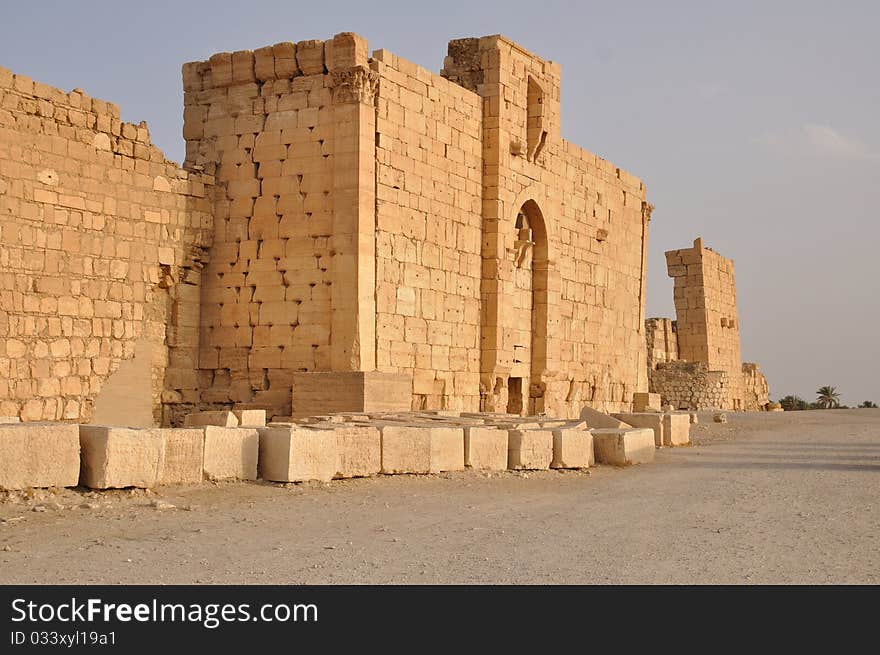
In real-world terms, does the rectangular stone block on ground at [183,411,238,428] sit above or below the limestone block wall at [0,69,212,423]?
below

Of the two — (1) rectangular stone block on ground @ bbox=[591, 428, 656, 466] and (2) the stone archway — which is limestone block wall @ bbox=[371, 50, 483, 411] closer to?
(2) the stone archway

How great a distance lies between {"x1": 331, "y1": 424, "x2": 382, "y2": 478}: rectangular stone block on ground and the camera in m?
9.62

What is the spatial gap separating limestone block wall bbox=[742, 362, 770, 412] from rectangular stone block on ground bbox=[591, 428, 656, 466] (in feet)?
83.3

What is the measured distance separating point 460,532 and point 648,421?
9.71m

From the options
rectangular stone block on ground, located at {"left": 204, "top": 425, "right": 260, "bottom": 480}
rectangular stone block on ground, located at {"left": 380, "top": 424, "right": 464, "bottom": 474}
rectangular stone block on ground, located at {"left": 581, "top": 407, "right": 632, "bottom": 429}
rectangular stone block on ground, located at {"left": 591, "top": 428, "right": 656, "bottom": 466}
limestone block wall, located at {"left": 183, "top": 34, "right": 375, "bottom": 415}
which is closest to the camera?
rectangular stone block on ground, located at {"left": 204, "top": 425, "right": 260, "bottom": 480}

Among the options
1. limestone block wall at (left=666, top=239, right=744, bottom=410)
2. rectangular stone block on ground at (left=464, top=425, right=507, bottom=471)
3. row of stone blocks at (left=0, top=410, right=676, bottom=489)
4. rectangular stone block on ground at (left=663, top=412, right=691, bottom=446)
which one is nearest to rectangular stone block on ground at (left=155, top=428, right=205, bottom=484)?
row of stone blocks at (left=0, top=410, right=676, bottom=489)

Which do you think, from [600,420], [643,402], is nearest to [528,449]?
[600,420]

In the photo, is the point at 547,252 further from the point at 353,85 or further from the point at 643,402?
the point at 353,85

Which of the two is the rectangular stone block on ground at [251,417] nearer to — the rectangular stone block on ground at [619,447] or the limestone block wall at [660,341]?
the rectangular stone block on ground at [619,447]

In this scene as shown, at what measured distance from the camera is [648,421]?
16531 millimetres
